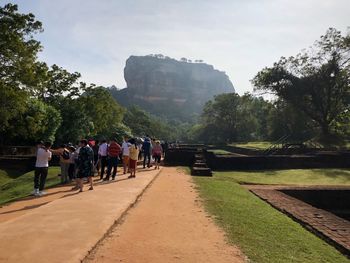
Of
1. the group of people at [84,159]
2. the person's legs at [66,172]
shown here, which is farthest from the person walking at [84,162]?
the person's legs at [66,172]

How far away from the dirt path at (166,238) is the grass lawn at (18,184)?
647 centimetres

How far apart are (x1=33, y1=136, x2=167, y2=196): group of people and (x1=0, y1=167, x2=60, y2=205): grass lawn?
1.10 meters

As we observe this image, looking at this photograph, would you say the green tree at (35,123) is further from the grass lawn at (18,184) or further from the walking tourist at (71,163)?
the walking tourist at (71,163)

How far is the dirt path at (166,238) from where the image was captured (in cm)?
462

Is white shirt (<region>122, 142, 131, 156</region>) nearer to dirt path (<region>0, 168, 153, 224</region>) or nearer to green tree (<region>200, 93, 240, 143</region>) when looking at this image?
dirt path (<region>0, 168, 153, 224</region>)

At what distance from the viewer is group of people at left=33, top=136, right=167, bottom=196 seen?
32.4 feet

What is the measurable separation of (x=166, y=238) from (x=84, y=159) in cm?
496

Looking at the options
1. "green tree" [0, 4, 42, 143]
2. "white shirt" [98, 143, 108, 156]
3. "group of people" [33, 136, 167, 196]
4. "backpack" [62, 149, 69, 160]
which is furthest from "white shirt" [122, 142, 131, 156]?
"green tree" [0, 4, 42, 143]

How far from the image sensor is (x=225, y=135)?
74.1 meters

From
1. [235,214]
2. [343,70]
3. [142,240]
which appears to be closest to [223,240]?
[142,240]

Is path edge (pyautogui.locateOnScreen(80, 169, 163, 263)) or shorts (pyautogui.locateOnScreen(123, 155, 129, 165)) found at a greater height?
shorts (pyautogui.locateOnScreen(123, 155, 129, 165))

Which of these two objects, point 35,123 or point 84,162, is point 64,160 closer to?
point 84,162

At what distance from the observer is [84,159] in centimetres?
985

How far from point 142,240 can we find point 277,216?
3.46 meters
